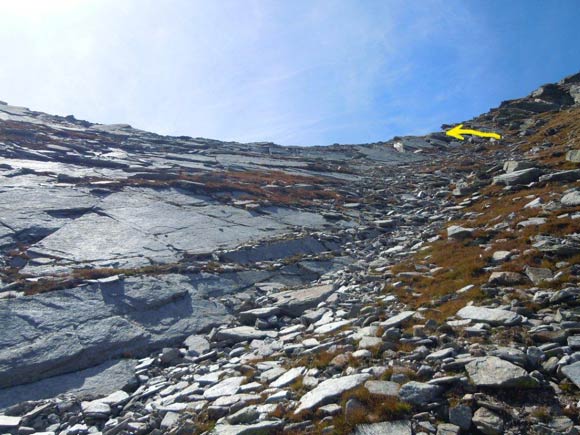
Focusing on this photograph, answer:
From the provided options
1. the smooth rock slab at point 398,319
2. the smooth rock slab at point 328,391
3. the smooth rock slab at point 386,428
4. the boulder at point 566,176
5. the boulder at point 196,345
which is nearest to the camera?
the smooth rock slab at point 386,428

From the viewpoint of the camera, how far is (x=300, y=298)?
16.7 metres

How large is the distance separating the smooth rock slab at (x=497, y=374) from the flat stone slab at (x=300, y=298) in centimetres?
828

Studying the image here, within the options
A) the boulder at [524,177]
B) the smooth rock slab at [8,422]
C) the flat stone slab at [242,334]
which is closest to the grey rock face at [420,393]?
the flat stone slab at [242,334]

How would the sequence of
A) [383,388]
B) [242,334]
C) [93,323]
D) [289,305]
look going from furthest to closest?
[289,305] → [93,323] → [242,334] → [383,388]

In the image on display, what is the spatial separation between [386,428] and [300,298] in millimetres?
9598

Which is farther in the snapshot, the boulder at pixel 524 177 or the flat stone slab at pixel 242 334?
the boulder at pixel 524 177

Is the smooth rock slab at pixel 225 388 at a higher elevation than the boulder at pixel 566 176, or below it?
below

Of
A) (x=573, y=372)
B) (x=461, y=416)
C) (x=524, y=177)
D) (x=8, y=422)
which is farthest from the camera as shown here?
(x=524, y=177)

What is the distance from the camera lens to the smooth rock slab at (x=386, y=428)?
7066 millimetres

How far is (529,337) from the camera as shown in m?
9.09

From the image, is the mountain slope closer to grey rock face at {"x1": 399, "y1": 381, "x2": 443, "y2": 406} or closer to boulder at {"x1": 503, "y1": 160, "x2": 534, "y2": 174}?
grey rock face at {"x1": 399, "y1": 381, "x2": 443, "y2": 406}

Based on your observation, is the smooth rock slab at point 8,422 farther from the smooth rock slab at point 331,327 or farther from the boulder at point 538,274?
the boulder at point 538,274

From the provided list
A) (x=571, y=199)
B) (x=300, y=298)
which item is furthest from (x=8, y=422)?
(x=571, y=199)

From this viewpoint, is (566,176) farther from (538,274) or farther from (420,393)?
(420,393)
